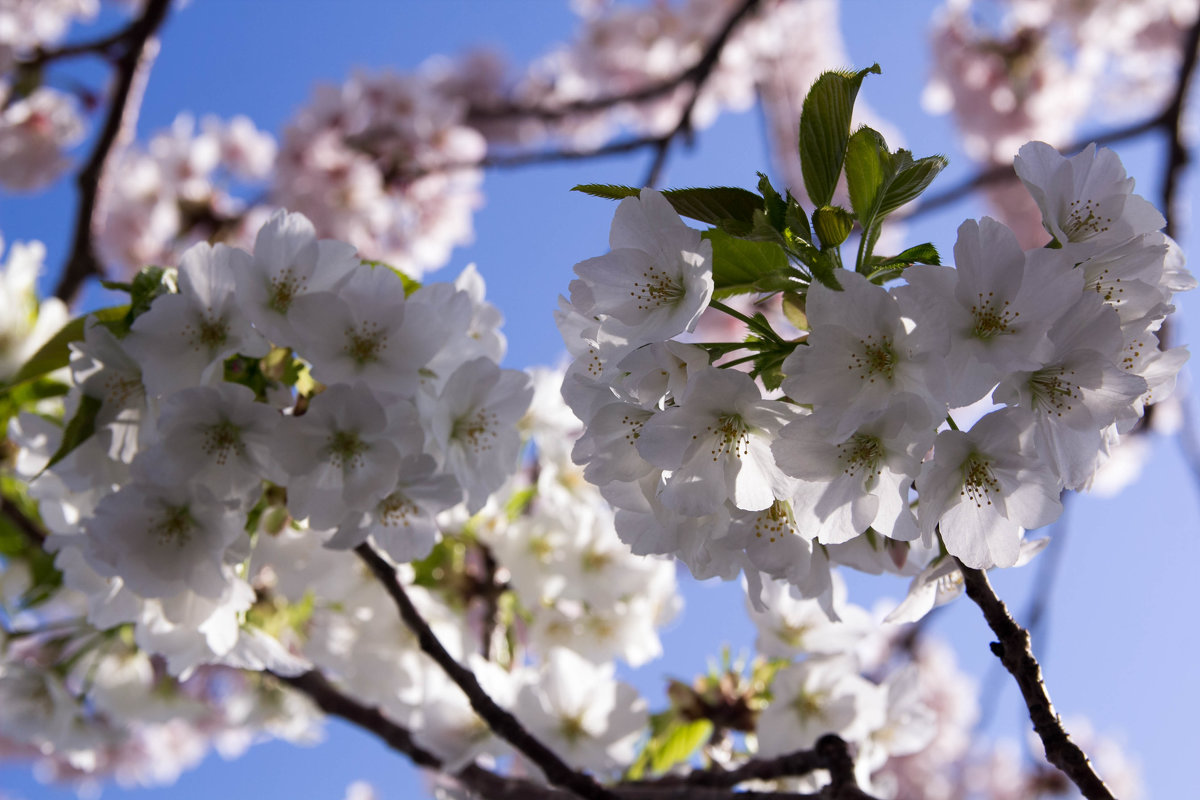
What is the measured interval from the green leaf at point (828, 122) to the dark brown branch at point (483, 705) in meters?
0.87

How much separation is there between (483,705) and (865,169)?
38.5 inches

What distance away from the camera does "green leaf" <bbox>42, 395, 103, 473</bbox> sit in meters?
1.28

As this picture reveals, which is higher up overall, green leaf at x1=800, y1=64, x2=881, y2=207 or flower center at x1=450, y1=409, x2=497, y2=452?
green leaf at x1=800, y1=64, x2=881, y2=207

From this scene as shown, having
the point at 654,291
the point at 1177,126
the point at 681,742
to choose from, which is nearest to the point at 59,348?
the point at 654,291

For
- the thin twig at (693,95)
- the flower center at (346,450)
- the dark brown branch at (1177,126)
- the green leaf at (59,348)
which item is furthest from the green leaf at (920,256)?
the dark brown branch at (1177,126)

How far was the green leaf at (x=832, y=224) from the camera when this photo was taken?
3.22 ft

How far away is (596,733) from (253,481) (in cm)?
102

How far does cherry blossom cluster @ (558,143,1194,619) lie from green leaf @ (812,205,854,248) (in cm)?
10

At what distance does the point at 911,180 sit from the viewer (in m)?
0.96

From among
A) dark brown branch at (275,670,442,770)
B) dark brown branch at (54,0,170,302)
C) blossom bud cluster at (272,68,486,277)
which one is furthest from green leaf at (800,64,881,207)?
blossom bud cluster at (272,68,486,277)

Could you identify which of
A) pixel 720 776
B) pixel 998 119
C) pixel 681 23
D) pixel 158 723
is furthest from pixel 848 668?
pixel 681 23

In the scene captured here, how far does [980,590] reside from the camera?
1.05m

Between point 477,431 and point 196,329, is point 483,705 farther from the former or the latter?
point 196,329

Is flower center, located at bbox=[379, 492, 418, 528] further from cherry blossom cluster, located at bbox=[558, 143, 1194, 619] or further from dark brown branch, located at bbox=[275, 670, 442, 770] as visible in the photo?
dark brown branch, located at bbox=[275, 670, 442, 770]
